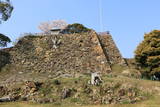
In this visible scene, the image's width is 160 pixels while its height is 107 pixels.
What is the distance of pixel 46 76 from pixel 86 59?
6.22 m

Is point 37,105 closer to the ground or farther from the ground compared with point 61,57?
closer to the ground

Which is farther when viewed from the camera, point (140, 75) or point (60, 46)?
point (60, 46)

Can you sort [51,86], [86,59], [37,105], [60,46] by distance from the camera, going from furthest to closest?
[60,46], [86,59], [51,86], [37,105]

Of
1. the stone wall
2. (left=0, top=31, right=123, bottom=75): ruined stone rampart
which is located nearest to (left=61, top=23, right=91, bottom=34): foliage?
(left=0, top=31, right=123, bottom=75): ruined stone rampart

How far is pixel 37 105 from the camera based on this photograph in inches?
996

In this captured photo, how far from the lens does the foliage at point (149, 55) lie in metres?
36.4

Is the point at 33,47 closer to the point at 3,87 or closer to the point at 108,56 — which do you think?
the point at 108,56

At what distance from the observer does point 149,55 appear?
37781mm

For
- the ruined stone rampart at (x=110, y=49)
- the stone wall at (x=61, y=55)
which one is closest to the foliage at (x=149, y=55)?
the ruined stone rampart at (x=110, y=49)

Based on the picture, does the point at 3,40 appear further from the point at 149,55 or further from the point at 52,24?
the point at 52,24

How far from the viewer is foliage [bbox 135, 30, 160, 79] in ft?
120

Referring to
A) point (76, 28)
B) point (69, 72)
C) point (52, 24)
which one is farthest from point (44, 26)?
point (69, 72)

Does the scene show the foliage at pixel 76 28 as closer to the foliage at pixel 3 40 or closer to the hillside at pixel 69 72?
the hillside at pixel 69 72

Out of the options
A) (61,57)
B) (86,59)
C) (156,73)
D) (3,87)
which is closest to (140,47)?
(156,73)
